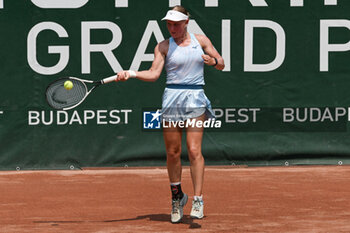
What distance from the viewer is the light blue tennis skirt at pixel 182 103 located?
5172mm

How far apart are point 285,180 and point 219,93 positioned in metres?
1.52

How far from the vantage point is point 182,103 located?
5176mm

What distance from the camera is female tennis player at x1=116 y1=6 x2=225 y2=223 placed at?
5.13 metres

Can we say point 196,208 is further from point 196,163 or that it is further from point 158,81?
point 158,81

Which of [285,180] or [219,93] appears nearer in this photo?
[285,180]

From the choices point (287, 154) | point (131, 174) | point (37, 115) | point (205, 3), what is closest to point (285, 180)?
point (287, 154)

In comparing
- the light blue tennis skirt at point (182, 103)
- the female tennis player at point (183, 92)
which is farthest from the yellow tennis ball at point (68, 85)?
the light blue tennis skirt at point (182, 103)

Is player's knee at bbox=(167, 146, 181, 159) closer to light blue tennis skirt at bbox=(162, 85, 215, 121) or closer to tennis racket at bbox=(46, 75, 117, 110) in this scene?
light blue tennis skirt at bbox=(162, 85, 215, 121)

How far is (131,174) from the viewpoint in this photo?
8.17 metres

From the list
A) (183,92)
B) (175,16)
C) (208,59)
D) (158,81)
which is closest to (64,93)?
(183,92)

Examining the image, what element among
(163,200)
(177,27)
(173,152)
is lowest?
(163,200)

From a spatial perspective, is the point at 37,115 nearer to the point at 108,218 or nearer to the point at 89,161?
the point at 89,161

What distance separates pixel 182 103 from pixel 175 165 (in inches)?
18.9

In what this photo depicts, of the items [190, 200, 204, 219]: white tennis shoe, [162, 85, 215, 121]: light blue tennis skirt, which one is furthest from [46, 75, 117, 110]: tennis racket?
[190, 200, 204, 219]: white tennis shoe
